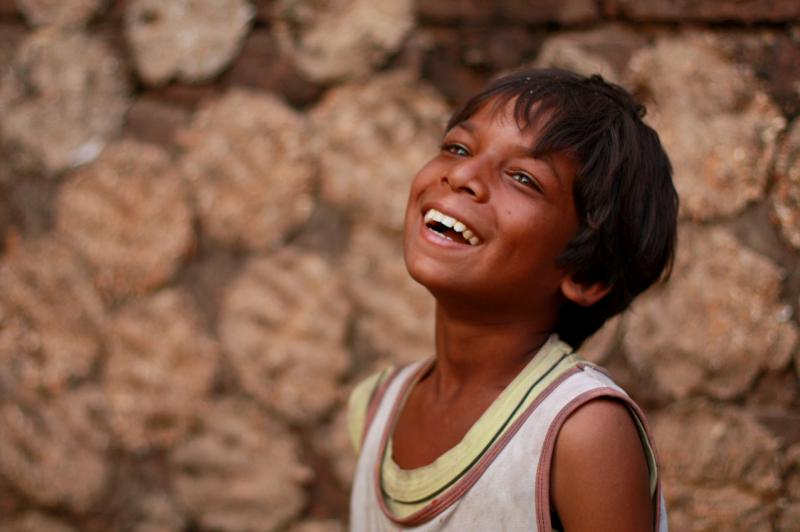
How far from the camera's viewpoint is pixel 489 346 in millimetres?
1371

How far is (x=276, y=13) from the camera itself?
2.09 metres

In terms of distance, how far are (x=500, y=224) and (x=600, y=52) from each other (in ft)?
2.56

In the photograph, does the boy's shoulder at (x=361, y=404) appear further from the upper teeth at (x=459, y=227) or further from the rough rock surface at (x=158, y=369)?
the rough rock surface at (x=158, y=369)

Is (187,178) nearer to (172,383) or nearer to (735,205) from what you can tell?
(172,383)

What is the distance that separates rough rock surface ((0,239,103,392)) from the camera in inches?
86.7

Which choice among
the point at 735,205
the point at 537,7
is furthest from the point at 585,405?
the point at 537,7

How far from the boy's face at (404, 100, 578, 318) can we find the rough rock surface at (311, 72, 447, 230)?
0.70 m

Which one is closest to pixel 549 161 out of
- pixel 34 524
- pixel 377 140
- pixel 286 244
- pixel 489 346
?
pixel 489 346

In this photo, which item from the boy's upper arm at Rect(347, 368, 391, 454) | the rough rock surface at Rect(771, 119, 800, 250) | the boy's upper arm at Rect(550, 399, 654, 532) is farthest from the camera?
the rough rock surface at Rect(771, 119, 800, 250)

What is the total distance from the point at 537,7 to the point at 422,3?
0.79 feet

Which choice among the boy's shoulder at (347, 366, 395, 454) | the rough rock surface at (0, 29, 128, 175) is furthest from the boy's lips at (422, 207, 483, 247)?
the rough rock surface at (0, 29, 128, 175)

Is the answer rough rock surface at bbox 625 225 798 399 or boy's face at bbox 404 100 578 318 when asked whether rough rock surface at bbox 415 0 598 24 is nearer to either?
rough rock surface at bbox 625 225 798 399

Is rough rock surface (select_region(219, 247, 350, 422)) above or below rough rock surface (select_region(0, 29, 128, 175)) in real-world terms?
below

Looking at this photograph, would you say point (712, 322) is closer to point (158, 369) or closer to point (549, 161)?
point (549, 161)
